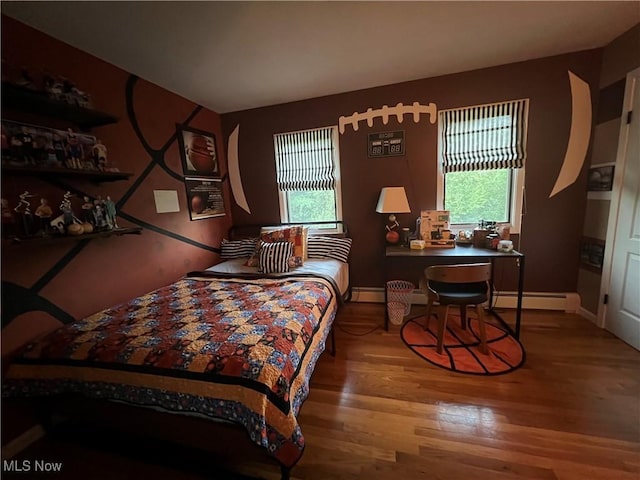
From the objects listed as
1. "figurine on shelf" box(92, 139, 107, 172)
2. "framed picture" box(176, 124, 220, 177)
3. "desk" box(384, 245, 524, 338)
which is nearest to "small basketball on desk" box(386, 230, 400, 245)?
"desk" box(384, 245, 524, 338)

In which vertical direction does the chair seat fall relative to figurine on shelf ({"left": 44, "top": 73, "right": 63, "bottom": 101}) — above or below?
below

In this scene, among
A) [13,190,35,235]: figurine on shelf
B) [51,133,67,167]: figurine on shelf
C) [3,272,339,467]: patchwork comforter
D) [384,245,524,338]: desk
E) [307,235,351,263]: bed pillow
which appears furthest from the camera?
[307,235,351,263]: bed pillow

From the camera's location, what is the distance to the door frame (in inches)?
78.3

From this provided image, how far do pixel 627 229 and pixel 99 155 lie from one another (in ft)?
13.5

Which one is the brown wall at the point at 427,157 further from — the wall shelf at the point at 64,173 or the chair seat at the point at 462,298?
the wall shelf at the point at 64,173

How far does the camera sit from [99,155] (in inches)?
71.3

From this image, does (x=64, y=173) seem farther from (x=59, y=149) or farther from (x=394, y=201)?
(x=394, y=201)

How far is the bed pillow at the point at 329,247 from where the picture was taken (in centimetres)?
285

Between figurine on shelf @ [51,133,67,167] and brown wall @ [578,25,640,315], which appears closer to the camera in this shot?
figurine on shelf @ [51,133,67,167]

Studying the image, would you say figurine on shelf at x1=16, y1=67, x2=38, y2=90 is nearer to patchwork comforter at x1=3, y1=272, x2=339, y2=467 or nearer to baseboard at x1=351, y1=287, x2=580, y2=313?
patchwork comforter at x1=3, y1=272, x2=339, y2=467
